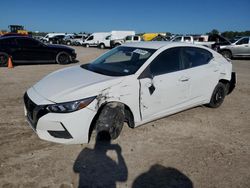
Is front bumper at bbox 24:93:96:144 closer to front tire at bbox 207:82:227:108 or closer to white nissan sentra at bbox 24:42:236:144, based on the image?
white nissan sentra at bbox 24:42:236:144

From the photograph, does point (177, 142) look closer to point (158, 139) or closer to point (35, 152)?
point (158, 139)

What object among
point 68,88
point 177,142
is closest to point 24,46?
point 68,88

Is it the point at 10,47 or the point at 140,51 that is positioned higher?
the point at 10,47

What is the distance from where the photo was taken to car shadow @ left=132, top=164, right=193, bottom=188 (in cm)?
306

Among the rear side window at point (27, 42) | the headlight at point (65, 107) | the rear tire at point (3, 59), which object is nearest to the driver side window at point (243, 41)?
the rear side window at point (27, 42)

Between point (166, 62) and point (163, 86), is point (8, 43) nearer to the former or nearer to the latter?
point (166, 62)

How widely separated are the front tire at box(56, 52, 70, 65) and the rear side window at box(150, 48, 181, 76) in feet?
33.0

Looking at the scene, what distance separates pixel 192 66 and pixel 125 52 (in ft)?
4.46

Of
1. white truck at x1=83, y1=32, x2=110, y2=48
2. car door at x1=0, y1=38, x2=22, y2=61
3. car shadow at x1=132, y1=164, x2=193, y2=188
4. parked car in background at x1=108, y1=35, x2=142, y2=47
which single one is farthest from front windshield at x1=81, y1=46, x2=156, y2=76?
white truck at x1=83, y1=32, x2=110, y2=48

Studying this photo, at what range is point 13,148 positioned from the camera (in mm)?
3814

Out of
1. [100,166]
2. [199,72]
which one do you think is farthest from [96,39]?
[100,166]

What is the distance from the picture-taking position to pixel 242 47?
17.9 meters

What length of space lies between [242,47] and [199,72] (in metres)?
14.8

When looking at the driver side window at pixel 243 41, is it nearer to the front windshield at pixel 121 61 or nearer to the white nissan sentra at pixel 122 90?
the white nissan sentra at pixel 122 90
